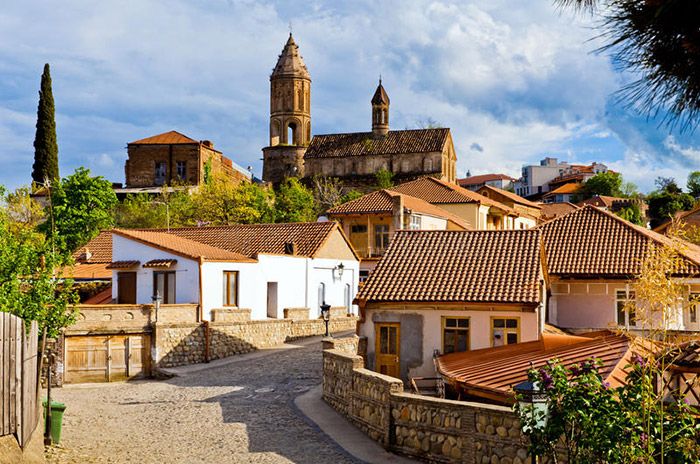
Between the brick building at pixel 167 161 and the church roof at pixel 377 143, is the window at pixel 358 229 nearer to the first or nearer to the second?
the brick building at pixel 167 161

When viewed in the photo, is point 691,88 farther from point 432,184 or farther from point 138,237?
point 432,184

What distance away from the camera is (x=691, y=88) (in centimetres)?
622

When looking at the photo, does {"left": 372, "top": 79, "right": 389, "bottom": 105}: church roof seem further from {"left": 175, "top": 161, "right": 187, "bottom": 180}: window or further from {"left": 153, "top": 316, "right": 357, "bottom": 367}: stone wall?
{"left": 153, "top": 316, "right": 357, "bottom": 367}: stone wall

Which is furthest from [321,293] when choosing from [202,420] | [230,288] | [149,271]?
[202,420]

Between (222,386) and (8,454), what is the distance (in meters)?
11.8

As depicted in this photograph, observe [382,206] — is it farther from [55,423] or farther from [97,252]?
[55,423]

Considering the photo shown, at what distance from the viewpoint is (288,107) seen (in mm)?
97500

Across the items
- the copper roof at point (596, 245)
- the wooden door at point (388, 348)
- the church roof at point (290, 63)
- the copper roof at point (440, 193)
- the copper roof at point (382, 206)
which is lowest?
the wooden door at point (388, 348)

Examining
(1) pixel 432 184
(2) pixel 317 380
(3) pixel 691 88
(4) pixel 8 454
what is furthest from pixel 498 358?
(1) pixel 432 184

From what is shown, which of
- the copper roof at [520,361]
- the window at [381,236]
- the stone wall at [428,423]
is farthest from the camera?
the window at [381,236]

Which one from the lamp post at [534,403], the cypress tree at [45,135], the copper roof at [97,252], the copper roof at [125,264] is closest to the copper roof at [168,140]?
the cypress tree at [45,135]

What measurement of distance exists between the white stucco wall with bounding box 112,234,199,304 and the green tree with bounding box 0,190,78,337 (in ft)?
39.6

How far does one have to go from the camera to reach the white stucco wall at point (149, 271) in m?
29.7

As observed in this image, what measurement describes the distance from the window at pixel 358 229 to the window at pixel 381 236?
69 centimetres
